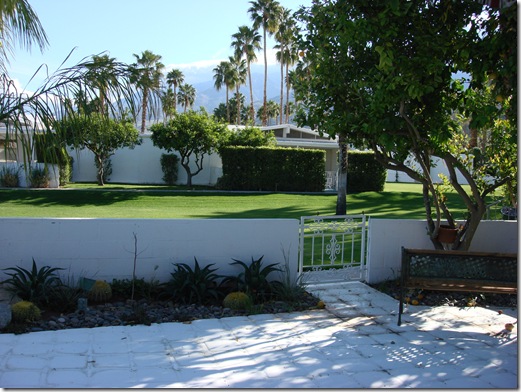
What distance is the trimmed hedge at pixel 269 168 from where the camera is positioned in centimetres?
2419

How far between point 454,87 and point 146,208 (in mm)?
13144

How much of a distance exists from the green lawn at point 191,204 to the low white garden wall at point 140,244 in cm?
854

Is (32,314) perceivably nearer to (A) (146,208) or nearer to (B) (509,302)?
(B) (509,302)

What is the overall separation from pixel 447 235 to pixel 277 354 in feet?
13.7

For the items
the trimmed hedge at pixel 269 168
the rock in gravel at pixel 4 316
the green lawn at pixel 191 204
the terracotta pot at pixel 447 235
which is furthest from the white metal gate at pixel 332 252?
the trimmed hedge at pixel 269 168

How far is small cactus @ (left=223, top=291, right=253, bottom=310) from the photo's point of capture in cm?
634

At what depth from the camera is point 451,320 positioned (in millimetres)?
6266

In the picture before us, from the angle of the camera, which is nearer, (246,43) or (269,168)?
(269,168)

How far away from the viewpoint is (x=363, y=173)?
24891 millimetres

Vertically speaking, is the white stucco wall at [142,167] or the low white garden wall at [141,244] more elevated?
the white stucco wall at [142,167]

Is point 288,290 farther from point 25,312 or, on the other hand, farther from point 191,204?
point 191,204

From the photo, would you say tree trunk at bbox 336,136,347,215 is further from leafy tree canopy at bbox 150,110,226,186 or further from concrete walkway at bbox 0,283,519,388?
concrete walkway at bbox 0,283,519,388

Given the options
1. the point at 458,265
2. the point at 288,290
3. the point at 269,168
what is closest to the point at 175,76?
the point at 269,168

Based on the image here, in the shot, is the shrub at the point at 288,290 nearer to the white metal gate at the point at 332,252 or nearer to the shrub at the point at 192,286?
the white metal gate at the point at 332,252
